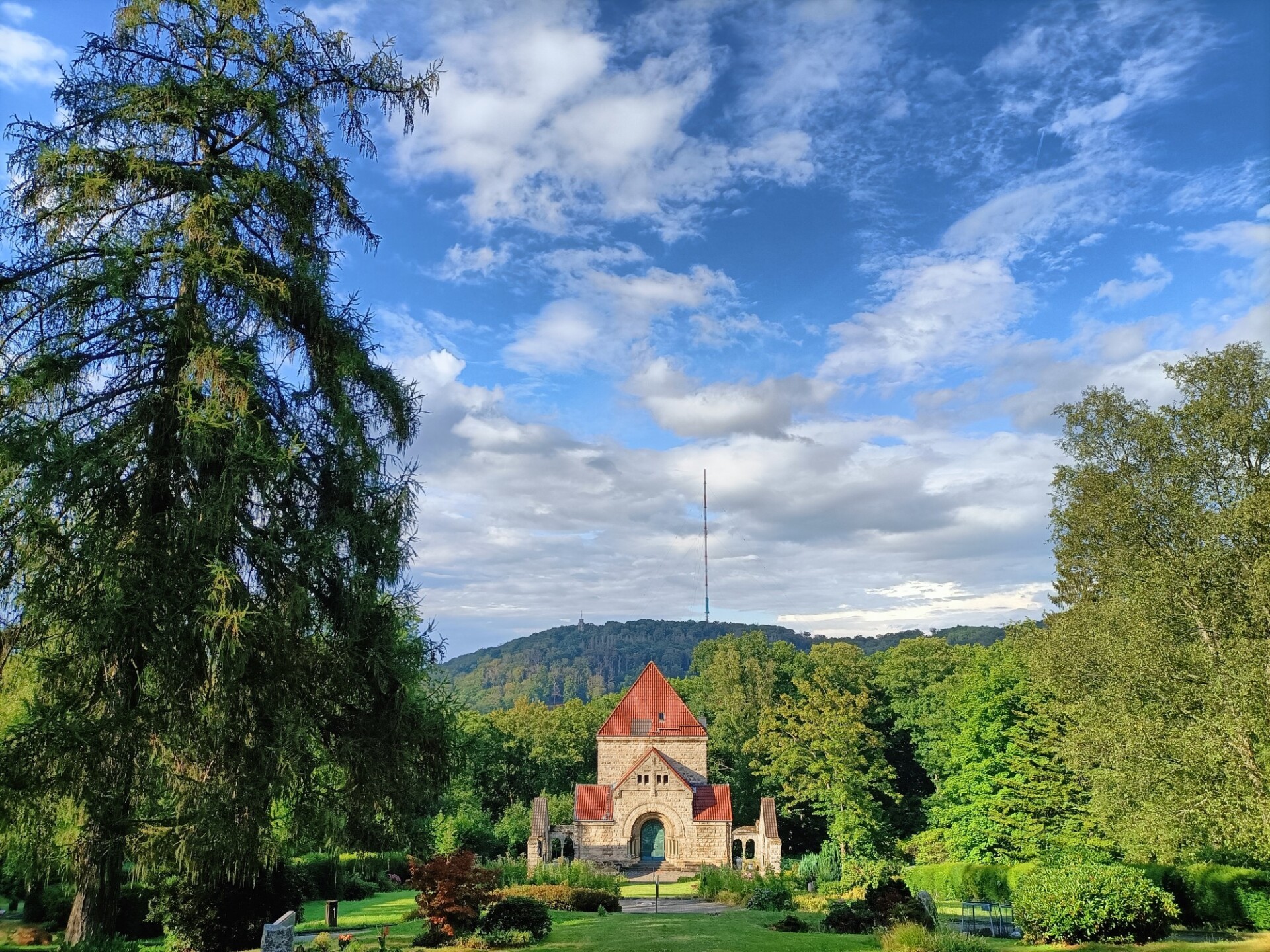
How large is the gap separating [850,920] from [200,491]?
51.7 ft

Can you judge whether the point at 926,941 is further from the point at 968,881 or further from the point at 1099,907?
the point at 968,881

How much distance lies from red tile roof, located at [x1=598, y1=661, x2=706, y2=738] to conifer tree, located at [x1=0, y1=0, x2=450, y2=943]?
30.2 m

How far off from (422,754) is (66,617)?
15.4ft

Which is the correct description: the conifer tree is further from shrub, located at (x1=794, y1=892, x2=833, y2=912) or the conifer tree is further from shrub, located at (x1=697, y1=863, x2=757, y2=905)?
shrub, located at (x1=697, y1=863, x2=757, y2=905)

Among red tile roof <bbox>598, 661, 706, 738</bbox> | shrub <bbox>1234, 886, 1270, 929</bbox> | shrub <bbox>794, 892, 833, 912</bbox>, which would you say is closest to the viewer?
shrub <bbox>1234, 886, 1270, 929</bbox>

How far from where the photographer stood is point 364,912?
2380 cm

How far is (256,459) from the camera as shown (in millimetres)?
9508

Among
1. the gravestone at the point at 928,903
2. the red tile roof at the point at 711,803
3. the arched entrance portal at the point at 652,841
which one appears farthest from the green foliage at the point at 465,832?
the gravestone at the point at 928,903

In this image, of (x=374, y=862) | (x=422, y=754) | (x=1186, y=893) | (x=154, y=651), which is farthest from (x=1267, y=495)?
(x=374, y=862)

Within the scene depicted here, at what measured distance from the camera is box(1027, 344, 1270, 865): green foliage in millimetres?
16094

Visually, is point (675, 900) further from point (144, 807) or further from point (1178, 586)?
point (144, 807)

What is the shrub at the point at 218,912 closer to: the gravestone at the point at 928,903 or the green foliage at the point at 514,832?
the gravestone at the point at 928,903

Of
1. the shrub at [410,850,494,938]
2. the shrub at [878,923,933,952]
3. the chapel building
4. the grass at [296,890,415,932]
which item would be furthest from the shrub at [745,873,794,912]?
the shrub at [410,850,494,938]

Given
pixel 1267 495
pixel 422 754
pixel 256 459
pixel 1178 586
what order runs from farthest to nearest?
Result: pixel 1178 586
pixel 1267 495
pixel 422 754
pixel 256 459
